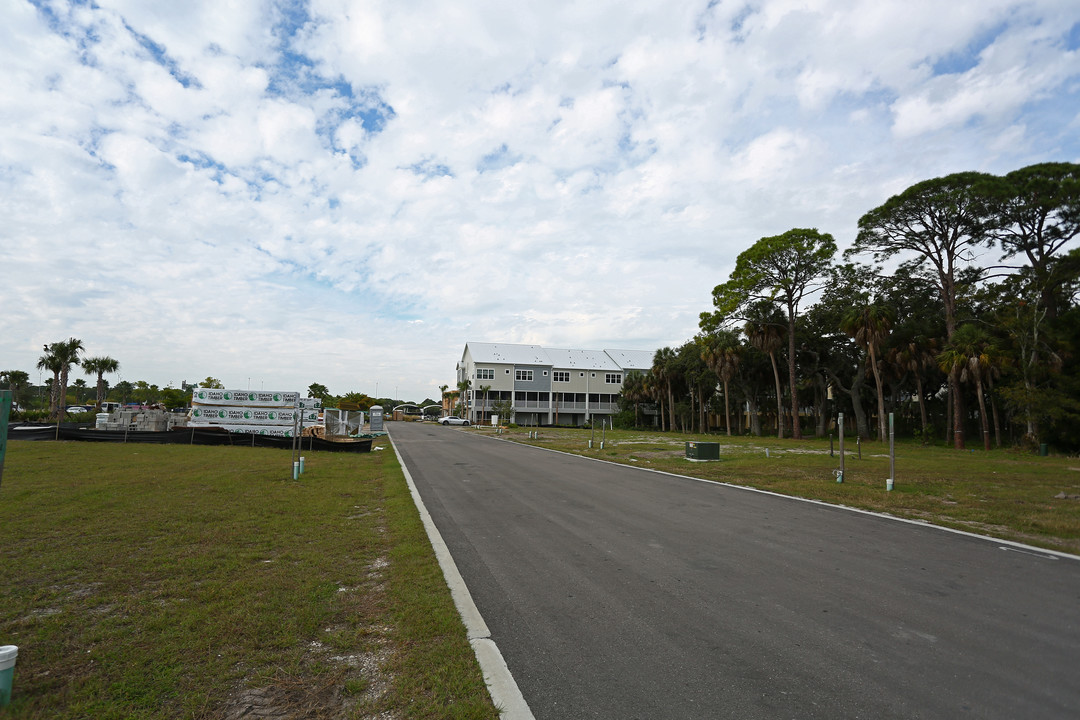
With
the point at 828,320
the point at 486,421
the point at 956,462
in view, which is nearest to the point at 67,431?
the point at 956,462

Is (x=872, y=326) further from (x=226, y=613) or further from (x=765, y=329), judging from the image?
(x=226, y=613)

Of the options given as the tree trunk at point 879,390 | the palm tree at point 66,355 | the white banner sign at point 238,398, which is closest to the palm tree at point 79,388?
the palm tree at point 66,355

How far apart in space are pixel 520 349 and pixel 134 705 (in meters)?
81.6

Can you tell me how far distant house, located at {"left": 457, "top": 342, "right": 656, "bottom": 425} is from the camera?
81188 mm

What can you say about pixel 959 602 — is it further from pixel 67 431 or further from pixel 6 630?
pixel 67 431

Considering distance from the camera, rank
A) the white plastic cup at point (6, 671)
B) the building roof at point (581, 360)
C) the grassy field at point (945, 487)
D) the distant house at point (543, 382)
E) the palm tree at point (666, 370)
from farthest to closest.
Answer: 1. the building roof at point (581, 360)
2. the distant house at point (543, 382)
3. the palm tree at point (666, 370)
4. the grassy field at point (945, 487)
5. the white plastic cup at point (6, 671)

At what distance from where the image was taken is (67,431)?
27516 mm

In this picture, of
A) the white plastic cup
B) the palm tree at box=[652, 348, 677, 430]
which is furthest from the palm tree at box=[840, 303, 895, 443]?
the white plastic cup

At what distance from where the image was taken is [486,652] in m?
4.26

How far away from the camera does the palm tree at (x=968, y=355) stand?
31.0m

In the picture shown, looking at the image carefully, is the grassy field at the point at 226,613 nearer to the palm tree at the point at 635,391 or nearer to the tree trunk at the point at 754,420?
the tree trunk at the point at 754,420

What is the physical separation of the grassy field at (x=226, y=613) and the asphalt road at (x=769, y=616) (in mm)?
728

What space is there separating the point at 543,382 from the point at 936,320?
5247cm

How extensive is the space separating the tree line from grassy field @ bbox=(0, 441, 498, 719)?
107 feet
